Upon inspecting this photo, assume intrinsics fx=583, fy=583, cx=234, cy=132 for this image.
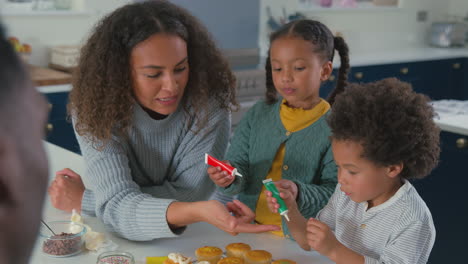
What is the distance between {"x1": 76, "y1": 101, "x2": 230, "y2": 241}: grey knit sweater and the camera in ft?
4.78

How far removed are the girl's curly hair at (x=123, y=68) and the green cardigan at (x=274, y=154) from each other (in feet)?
0.38

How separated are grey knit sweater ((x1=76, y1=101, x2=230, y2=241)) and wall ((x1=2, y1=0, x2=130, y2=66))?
2.18m

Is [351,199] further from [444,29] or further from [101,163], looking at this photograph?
[444,29]

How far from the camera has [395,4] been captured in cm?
556

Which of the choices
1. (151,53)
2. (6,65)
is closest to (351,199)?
(151,53)

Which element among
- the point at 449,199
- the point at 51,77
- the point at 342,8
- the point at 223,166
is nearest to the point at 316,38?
the point at 223,166

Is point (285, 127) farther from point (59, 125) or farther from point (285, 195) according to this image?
point (59, 125)

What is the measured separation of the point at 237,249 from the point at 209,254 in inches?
2.6

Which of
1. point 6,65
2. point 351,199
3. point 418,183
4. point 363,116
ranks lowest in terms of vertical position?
point 418,183

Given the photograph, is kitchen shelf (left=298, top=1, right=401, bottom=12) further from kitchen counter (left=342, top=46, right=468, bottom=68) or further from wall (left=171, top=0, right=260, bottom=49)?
wall (left=171, top=0, right=260, bottom=49)

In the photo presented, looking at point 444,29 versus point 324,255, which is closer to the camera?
point 324,255

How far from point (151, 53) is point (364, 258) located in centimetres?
72

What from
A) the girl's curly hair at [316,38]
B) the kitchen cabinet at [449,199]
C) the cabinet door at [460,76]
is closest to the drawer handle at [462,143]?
the kitchen cabinet at [449,199]

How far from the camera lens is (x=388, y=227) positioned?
4.13ft
